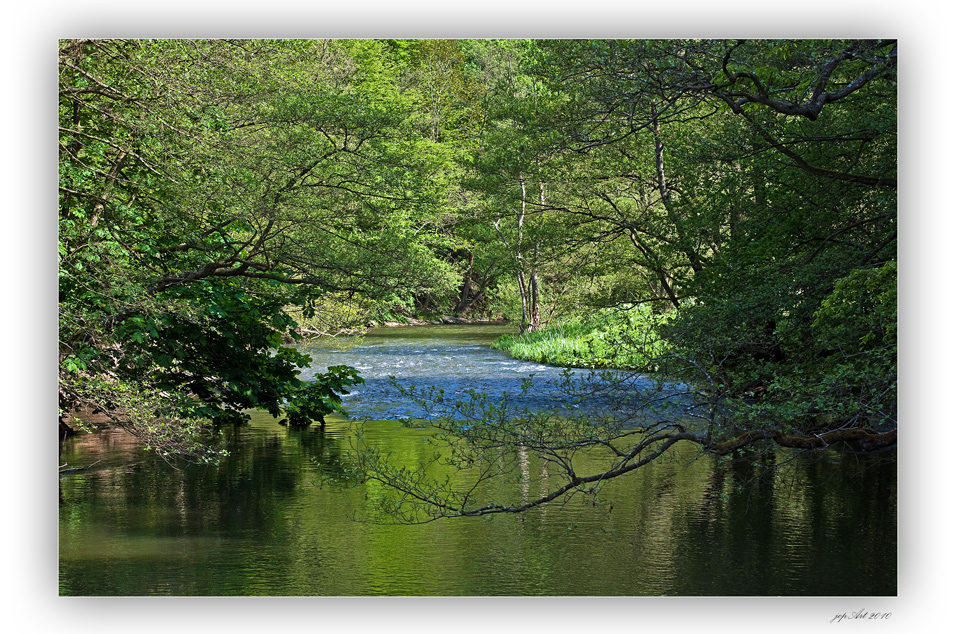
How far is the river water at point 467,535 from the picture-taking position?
15.8 feet

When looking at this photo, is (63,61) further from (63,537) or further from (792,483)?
(792,483)

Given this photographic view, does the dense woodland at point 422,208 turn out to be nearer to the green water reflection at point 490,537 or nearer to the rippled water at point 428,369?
the green water reflection at point 490,537

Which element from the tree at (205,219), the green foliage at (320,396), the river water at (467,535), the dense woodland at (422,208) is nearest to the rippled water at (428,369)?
the green foliage at (320,396)

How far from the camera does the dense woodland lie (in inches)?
185

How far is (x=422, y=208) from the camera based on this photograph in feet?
29.4

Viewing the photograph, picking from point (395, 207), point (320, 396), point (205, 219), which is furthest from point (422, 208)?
point (205, 219)

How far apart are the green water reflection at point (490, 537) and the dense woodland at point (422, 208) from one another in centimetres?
41

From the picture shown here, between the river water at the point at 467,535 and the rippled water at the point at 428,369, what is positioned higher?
the rippled water at the point at 428,369

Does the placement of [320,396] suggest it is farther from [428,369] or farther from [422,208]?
[428,369]

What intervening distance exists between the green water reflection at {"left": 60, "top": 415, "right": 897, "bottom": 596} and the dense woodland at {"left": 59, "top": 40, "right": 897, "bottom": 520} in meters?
0.41

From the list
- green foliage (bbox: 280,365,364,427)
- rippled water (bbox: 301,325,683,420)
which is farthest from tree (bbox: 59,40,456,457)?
rippled water (bbox: 301,325,683,420)

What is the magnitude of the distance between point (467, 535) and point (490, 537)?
147 millimetres

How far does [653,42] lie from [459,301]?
1668cm
